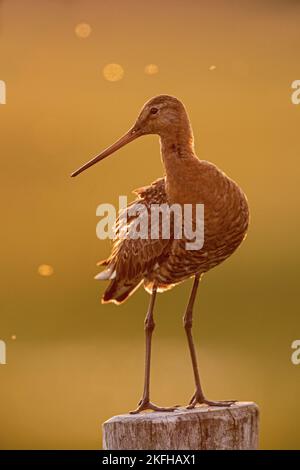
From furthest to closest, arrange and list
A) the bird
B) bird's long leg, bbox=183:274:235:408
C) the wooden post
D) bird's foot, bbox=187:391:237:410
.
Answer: the bird → bird's long leg, bbox=183:274:235:408 → bird's foot, bbox=187:391:237:410 → the wooden post

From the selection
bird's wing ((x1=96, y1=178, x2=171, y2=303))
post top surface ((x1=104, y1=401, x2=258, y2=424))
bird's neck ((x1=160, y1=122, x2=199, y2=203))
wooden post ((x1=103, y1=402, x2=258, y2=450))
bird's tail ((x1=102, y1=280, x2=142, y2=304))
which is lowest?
wooden post ((x1=103, y1=402, x2=258, y2=450))

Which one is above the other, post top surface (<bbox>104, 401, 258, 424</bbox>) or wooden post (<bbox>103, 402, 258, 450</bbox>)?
post top surface (<bbox>104, 401, 258, 424</bbox>)

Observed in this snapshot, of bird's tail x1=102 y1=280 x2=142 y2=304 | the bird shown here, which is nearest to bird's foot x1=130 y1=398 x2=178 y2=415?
the bird

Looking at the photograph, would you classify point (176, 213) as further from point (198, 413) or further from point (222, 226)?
point (198, 413)

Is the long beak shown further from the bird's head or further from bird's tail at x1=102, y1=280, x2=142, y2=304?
bird's tail at x1=102, y1=280, x2=142, y2=304

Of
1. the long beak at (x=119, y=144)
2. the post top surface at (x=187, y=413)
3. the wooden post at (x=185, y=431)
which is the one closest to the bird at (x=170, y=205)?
the long beak at (x=119, y=144)

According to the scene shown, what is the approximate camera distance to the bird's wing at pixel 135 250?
727 cm

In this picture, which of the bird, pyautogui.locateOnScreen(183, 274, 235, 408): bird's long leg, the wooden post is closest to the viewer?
the wooden post

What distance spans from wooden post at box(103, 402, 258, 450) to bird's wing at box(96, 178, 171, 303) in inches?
55.9

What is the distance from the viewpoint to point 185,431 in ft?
19.9

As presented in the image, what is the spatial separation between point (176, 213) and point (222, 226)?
0.36m

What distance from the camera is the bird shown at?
23.0 ft

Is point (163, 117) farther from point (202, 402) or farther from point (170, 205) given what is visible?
point (202, 402)
